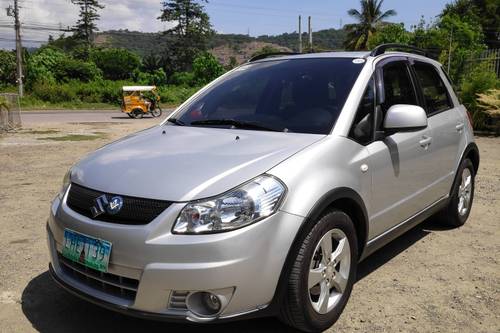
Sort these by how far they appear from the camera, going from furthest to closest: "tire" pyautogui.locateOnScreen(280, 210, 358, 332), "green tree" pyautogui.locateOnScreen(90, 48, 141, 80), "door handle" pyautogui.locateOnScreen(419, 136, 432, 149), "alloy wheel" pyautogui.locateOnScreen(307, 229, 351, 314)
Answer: "green tree" pyautogui.locateOnScreen(90, 48, 141, 80) → "door handle" pyautogui.locateOnScreen(419, 136, 432, 149) → "alloy wheel" pyautogui.locateOnScreen(307, 229, 351, 314) → "tire" pyautogui.locateOnScreen(280, 210, 358, 332)

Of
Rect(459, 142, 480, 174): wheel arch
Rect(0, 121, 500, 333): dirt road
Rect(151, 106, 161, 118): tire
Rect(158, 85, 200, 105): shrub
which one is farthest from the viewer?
Rect(158, 85, 200, 105): shrub

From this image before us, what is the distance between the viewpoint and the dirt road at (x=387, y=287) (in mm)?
3164

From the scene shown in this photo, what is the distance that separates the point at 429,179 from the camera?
4.21m

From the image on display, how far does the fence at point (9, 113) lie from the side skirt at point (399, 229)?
1376 centimetres

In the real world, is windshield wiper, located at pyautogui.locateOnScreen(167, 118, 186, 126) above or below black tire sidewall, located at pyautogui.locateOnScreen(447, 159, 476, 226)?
above

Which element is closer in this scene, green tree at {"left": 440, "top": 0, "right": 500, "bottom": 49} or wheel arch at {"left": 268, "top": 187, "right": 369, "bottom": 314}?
wheel arch at {"left": 268, "top": 187, "right": 369, "bottom": 314}

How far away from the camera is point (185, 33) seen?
75250 mm

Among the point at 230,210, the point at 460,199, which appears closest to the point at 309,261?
the point at 230,210

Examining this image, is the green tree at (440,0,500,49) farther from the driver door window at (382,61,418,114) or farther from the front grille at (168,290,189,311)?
the front grille at (168,290,189,311)

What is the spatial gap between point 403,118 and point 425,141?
0.74m

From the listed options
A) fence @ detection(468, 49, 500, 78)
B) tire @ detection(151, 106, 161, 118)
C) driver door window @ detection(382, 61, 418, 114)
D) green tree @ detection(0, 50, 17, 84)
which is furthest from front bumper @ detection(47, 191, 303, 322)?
green tree @ detection(0, 50, 17, 84)

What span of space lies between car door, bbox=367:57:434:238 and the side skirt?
4cm

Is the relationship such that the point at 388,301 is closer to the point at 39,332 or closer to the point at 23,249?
the point at 39,332

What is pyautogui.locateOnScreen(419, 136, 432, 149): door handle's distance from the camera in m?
4.02
